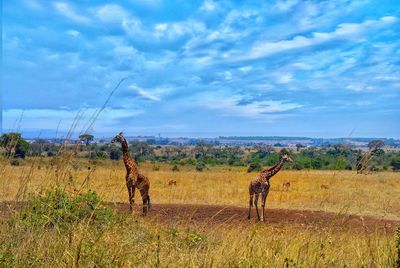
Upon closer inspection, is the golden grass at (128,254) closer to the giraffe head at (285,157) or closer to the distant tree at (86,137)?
the distant tree at (86,137)

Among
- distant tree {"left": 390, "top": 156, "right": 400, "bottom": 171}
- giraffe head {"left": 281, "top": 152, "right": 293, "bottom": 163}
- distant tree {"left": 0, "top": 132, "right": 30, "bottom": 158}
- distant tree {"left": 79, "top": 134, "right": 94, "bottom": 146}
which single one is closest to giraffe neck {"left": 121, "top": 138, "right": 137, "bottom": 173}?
giraffe head {"left": 281, "top": 152, "right": 293, "bottom": 163}

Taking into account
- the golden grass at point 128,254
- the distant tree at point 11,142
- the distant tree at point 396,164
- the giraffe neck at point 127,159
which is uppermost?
the distant tree at point 11,142

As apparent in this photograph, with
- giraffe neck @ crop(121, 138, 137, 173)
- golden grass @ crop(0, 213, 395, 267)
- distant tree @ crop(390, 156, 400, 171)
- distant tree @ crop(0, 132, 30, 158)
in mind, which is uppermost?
distant tree @ crop(0, 132, 30, 158)

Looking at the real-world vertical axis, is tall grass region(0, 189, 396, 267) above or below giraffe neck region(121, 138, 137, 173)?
below

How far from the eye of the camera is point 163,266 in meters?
4.02

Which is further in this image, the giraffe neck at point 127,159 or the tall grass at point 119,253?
the giraffe neck at point 127,159

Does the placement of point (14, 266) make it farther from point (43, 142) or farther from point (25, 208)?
point (43, 142)

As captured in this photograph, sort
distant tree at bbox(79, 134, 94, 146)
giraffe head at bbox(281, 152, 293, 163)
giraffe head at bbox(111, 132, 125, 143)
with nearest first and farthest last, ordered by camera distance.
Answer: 1. distant tree at bbox(79, 134, 94, 146)
2. giraffe head at bbox(111, 132, 125, 143)
3. giraffe head at bbox(281, 152, 293, 163)

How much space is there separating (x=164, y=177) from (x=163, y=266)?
74.2 ft

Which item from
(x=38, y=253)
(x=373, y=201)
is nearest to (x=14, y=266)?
(x=38, y=253)

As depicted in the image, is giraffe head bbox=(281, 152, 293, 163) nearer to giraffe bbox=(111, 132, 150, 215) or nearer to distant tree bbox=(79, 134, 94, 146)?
giraffe bbox=(111, 132, 150, 215)

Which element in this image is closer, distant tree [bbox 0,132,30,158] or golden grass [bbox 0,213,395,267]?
golden grass [bbox 0,213,395,267]

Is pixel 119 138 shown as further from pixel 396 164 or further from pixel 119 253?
pixel 396 164

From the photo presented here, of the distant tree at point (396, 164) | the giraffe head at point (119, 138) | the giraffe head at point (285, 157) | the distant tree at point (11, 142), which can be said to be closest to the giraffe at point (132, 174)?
the giraffe head at point (119, 138)
